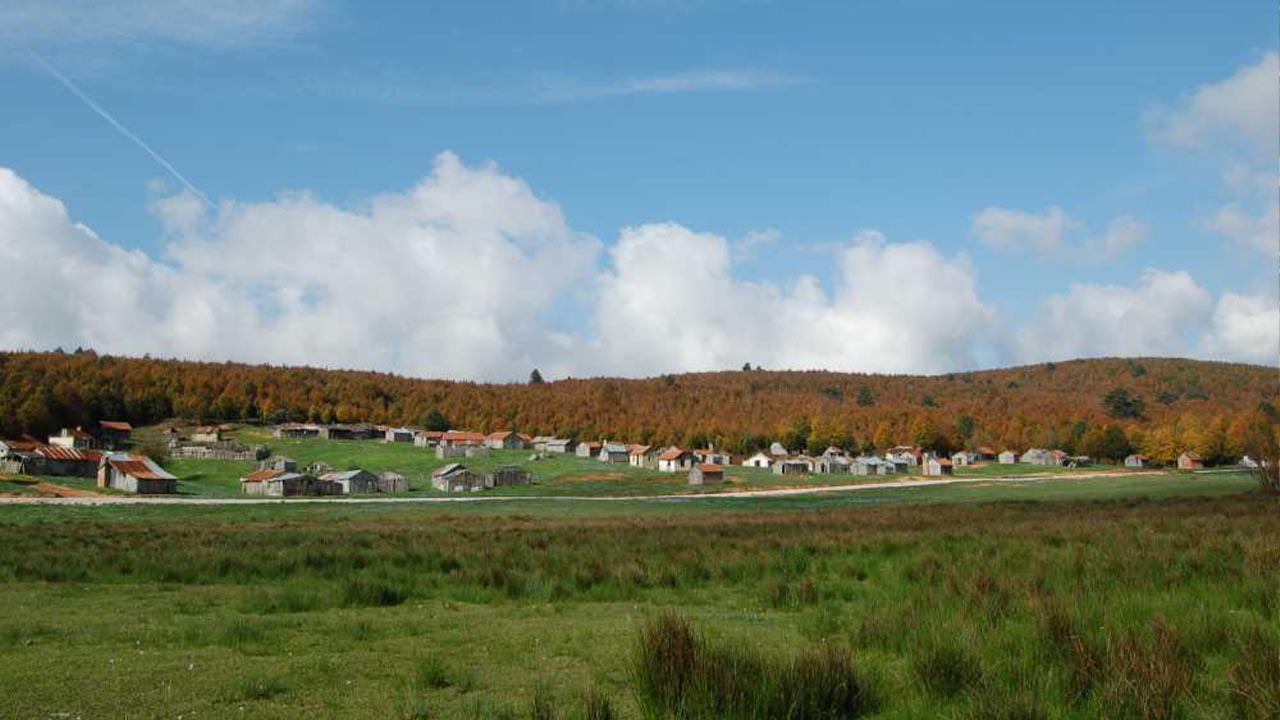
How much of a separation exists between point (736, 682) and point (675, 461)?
14194 cm

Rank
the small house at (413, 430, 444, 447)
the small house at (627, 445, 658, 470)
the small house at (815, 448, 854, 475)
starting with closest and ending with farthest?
the small house at (815, 448, 854, 475) → the small house at (627, 445, 658, 470) → the small house at (413, 430, 444, 447)

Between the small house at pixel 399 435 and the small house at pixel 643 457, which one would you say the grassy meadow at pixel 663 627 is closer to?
the small house at pixel 643 457

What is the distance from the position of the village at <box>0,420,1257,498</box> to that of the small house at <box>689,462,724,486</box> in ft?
0.45

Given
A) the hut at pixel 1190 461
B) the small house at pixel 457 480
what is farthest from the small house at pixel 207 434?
the hut at pixel 1190 461

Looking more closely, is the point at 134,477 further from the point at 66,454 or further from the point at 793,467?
the point at 793,467

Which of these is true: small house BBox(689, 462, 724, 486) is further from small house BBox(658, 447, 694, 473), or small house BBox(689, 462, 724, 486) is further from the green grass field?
small house BBox(658, 447, 694, 473)

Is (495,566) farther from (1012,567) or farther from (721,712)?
(721,712)

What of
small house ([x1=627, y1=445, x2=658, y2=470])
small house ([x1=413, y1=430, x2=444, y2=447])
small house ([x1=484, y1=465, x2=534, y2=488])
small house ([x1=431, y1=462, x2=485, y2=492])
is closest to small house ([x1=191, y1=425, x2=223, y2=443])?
small house ([x1=413, y1=430, x2=444, y2=447])

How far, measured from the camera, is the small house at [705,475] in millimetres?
126812

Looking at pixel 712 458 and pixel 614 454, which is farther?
pixel 614 454

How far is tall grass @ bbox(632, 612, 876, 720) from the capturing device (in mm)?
8406

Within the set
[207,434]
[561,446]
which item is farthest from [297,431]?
[561,446]

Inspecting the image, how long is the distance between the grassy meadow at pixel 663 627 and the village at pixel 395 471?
80.6 meters

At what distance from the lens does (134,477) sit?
94500mm
